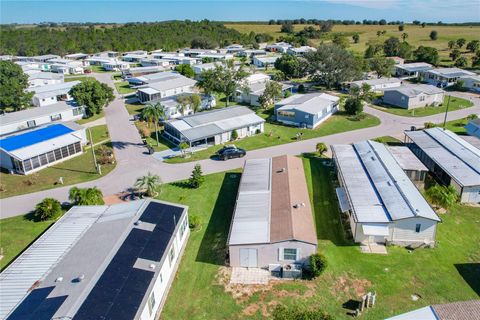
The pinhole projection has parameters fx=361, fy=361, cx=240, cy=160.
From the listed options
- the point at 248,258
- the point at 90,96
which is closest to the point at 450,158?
the point at 248,258

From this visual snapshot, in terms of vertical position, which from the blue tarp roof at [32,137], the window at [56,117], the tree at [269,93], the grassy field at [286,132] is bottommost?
the grassy field at [286,132]

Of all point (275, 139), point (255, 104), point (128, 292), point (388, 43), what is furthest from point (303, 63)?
point (128, 292)

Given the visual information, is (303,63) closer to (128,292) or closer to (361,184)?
(361,184)

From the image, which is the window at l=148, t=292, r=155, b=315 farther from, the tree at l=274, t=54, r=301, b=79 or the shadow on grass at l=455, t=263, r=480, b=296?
the tree at l=274, t=54, r=301, b=79

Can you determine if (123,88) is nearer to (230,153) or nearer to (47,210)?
(230,153)

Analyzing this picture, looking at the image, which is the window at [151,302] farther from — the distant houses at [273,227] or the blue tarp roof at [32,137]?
the blue tarp roof at [32,137]

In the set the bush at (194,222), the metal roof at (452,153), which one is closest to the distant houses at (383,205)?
the metal roof at (452,153)
